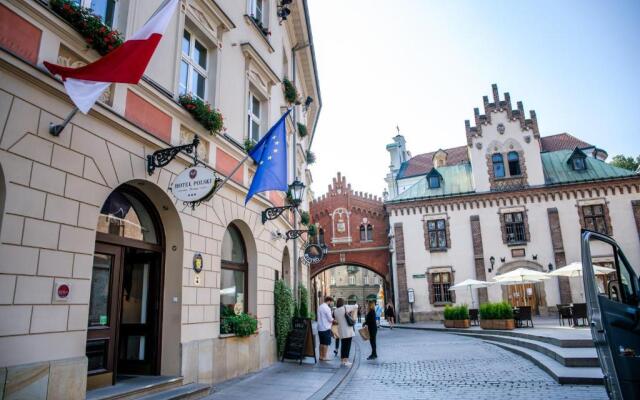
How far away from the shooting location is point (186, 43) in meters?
9.28

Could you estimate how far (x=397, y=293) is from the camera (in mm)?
32094

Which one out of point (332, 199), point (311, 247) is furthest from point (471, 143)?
point (311, 247)

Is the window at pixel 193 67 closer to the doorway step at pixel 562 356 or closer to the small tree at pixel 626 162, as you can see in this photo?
the doorway step at pixel 562 356

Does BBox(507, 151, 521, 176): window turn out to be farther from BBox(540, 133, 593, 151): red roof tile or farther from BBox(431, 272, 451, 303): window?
BBox(431, 272, 451, 303): window

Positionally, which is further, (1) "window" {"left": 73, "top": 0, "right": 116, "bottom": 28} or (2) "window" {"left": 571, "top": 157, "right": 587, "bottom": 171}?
(2) "window" {"left": 571, "top": 157, "right": 587, "bottom": 171}

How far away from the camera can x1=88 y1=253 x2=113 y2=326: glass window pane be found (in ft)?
22.2

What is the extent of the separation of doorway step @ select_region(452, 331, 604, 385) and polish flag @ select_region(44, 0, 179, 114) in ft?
29.8

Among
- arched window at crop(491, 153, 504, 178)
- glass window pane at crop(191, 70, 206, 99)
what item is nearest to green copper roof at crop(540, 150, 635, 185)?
arched window at crop(491, 153, 504, 178)

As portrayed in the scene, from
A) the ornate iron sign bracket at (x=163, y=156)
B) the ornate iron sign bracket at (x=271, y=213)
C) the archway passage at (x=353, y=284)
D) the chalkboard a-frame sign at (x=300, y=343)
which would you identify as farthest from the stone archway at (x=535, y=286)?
the archway passage at (x=353, y=284)

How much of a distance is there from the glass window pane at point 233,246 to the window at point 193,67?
3.38 m

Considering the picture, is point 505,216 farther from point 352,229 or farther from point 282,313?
point 282,313

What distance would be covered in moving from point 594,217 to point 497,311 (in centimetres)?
1466

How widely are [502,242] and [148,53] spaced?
96.1 feet

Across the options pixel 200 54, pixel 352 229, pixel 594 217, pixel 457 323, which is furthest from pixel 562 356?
pixel 352 229
